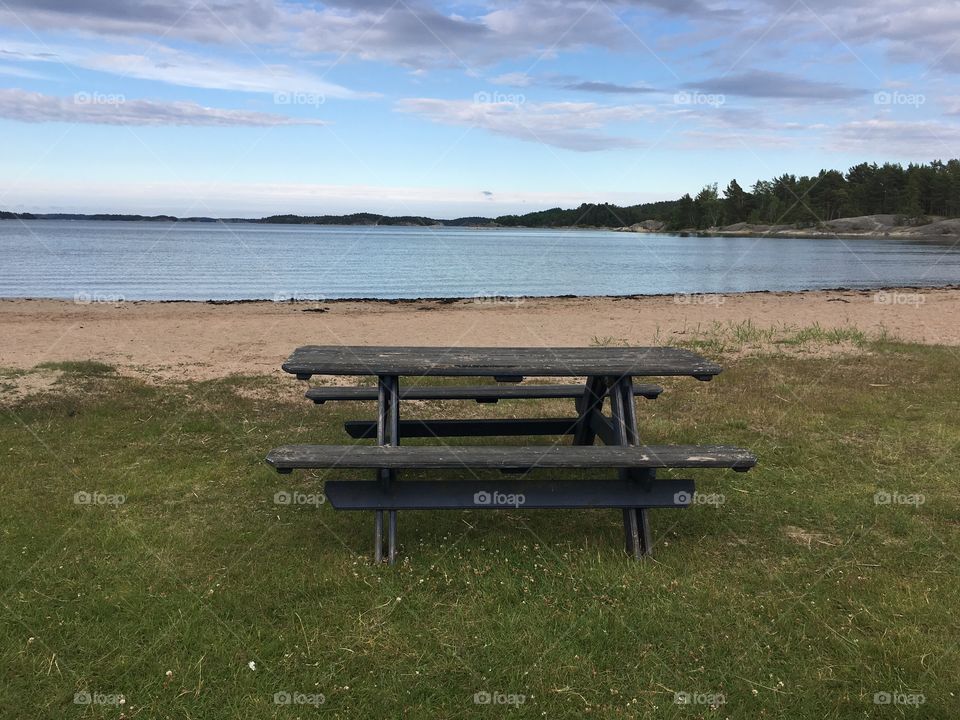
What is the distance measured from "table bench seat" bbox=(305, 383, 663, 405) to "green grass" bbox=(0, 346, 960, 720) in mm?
691

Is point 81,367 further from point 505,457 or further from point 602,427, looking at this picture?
point 505,457

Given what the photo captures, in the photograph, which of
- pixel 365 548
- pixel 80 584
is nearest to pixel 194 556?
pixel 80 584

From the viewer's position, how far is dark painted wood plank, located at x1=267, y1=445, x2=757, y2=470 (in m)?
4.31

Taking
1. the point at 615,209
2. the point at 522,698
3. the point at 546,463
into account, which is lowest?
the point at 522,698

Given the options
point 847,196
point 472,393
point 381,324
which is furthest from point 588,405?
point 847,196

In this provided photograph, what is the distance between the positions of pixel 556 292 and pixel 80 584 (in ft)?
102

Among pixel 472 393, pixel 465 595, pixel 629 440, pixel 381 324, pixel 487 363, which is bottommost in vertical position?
pixel 465 595

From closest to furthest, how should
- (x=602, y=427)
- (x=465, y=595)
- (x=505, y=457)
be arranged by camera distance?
(x=465, y=595), (x=505, y=457), (x=602, y=427)

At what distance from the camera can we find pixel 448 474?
6309 millimetres

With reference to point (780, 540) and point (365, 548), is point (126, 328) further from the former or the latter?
point (780, 540)

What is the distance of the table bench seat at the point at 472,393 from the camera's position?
611cm

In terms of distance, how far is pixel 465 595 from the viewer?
167 inches

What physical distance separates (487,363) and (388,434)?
2.75ft

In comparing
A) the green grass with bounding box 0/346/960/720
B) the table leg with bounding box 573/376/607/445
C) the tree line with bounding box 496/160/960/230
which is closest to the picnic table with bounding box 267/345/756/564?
the green grass with bounding box 0/346/960/720
